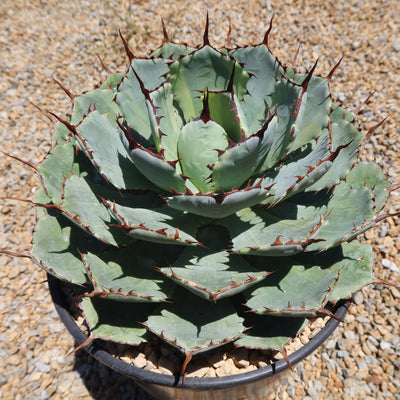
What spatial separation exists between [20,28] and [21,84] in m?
0.64

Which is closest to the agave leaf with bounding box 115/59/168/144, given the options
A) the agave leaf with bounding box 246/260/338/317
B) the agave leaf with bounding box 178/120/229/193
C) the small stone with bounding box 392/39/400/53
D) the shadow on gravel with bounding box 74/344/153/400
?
the agave leaf with bounding box 178/120/229/193

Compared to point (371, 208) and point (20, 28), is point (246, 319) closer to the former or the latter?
point (371, 208)

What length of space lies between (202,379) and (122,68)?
2551 millimetres

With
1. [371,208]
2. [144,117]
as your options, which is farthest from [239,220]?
[144,117]

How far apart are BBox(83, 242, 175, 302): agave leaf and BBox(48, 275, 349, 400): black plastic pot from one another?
0.81 feet

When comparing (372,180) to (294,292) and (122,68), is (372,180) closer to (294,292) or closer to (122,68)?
(294,292)

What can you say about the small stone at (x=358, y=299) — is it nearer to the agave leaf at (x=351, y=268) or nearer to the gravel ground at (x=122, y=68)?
the gravel ground at (x=122, y=68)

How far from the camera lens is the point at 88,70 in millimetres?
2980

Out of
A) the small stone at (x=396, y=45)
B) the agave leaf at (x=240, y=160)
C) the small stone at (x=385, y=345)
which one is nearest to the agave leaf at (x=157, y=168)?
the agave leaf at (x=240, y=160)

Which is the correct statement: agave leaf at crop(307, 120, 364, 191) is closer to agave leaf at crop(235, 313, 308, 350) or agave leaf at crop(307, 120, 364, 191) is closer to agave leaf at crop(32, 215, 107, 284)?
agave leaf at crop(235, 313, 308, 350)

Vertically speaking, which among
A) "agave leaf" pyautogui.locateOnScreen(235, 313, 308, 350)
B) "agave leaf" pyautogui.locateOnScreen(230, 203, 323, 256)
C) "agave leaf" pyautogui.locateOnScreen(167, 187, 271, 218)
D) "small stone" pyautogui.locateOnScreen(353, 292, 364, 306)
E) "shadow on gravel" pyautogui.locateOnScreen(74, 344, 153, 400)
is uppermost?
"agave leaf" pyautogui.locateOnScreen(167, 187, 271, 218)

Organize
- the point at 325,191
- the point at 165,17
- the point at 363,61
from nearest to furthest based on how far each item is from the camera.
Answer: the point at 325,191, the point at 363,61, the point at 165,17

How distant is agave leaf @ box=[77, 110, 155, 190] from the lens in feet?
3.77

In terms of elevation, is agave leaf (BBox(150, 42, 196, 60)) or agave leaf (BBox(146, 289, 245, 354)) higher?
agave leaf (BBox(150, 42, 196, 60))
